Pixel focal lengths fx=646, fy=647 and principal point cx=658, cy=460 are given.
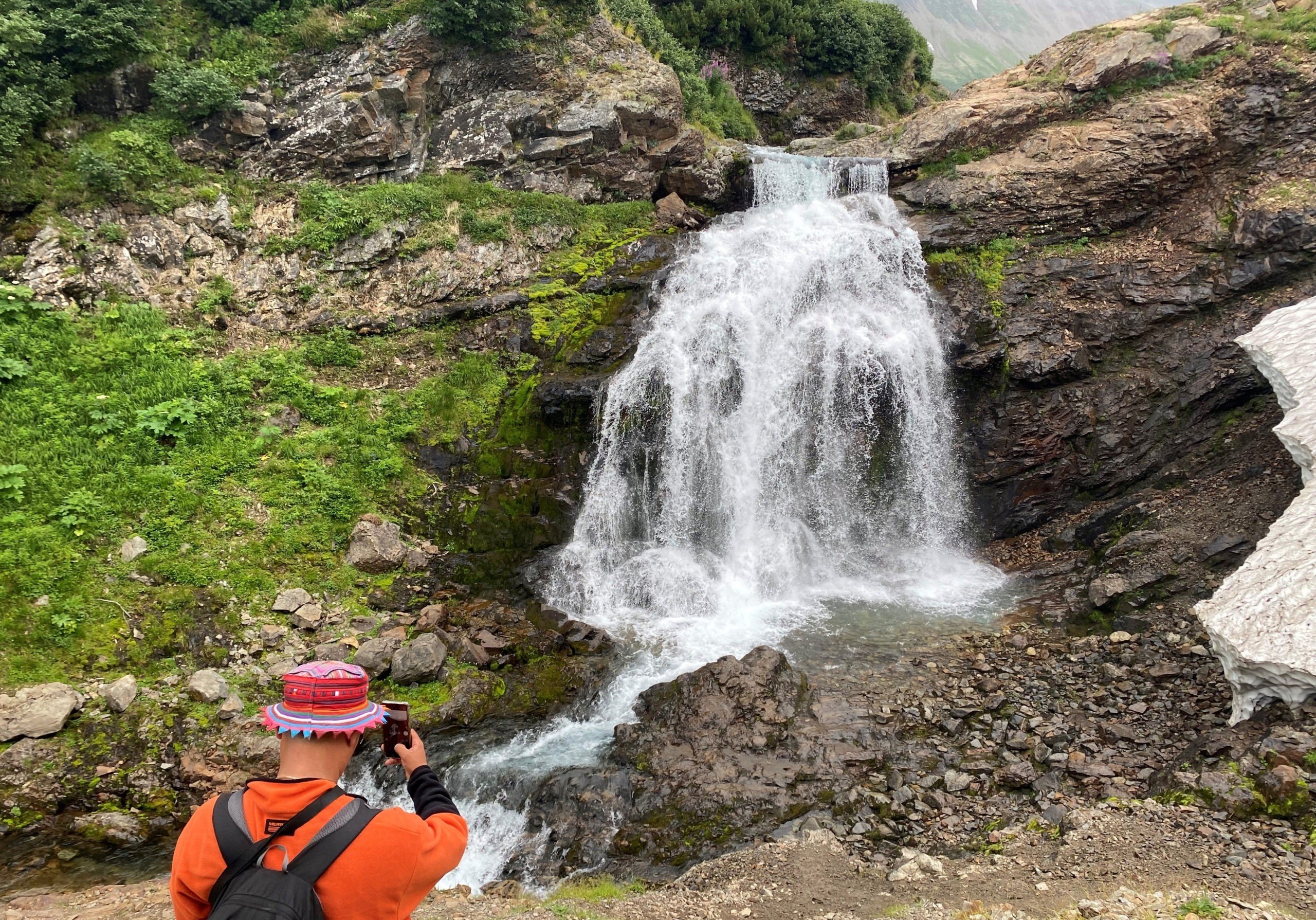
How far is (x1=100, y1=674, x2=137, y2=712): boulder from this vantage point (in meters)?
7.76

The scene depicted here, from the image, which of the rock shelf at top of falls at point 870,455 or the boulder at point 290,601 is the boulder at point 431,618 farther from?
the boulder at point 290,601

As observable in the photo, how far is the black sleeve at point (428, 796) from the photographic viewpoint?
257 centimetres

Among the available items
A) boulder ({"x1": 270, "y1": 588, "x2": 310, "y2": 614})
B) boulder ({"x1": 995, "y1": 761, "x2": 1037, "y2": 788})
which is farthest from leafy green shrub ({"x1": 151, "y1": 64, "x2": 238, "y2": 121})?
boulder ({"x1": 995, "y1": 761, "x2": 1037, "y2": 788})

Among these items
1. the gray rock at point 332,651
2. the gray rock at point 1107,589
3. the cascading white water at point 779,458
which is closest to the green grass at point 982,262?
the cascading white water at point 779,458

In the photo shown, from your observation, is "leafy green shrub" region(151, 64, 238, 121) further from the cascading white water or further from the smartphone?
the smartphone

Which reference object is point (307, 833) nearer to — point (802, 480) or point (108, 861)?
point (108, 861)

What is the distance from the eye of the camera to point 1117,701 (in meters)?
7.98

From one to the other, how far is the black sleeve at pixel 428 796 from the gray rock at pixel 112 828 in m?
6.82

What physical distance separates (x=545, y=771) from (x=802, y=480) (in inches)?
315

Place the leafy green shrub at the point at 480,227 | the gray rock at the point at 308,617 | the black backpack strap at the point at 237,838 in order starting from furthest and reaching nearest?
1. the leafy green shrub at the point at 480,227
2. the gray rock at the point at 308,617
3. the black backpack strap at the point at 237,838

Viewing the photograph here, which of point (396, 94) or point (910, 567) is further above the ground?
point (396, 94)

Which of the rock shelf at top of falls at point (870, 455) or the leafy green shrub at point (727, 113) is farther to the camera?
the leafy green shrub at point (727, 113)

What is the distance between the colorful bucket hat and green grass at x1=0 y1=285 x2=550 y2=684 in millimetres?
8054

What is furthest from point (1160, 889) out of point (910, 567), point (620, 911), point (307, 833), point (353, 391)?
point (353, 391)
